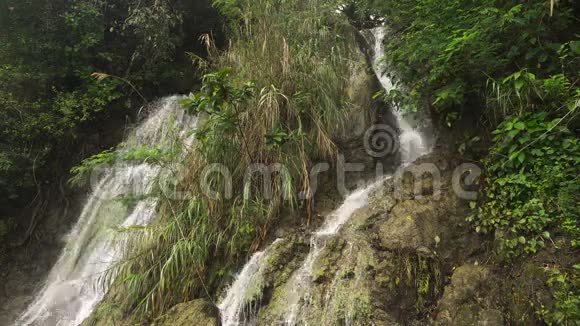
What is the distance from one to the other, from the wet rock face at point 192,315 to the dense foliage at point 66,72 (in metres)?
3.27

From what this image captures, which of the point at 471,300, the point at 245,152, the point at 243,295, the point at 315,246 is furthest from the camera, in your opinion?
the point at 245,152

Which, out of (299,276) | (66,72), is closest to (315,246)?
(299,276)

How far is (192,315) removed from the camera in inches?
125

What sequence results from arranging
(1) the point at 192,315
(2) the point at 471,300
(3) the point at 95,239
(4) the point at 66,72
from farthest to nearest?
(4) the point at 66,72 < (3) the point at 95,239 < (1) the point at 192,315 < (2) the point at 471,300

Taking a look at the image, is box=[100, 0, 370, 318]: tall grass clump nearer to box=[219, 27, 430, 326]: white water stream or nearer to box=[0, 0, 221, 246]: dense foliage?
box=[219, 27, 430, 326]: white water stream

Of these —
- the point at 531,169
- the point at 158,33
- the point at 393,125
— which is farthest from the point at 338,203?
the point at 158,33

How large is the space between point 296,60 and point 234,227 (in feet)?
7.43

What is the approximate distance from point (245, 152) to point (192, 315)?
1806 mm

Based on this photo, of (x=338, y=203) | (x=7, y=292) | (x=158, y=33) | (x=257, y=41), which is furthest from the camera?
(x=158, y=33)

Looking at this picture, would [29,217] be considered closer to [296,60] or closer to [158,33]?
[158,33]

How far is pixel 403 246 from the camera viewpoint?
3.11 metres

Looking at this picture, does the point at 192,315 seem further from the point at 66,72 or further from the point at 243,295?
the point at 66,72

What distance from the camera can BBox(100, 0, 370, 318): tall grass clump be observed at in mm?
3521

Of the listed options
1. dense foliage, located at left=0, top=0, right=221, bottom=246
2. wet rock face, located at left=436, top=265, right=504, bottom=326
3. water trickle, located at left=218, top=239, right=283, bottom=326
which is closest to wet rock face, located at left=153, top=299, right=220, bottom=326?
water trickle, located at left=218, top=239, right=283, bottom=326
